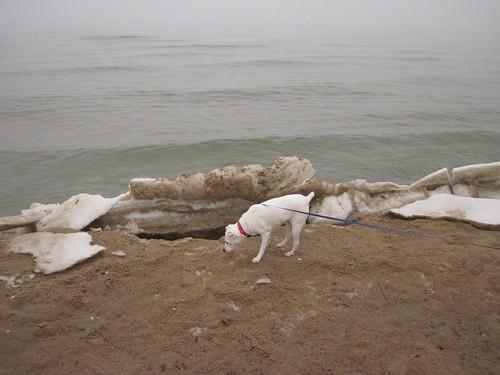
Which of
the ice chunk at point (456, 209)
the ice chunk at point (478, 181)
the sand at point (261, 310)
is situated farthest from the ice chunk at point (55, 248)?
the ice chunk at point (478, 181)

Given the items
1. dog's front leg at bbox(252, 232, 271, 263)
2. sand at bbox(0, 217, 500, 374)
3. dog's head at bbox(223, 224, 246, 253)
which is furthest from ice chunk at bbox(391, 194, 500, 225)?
dog's head at bbox(223, 224, 246, 253)

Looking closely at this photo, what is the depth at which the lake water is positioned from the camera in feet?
41.6

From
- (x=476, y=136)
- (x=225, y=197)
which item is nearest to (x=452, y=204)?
(x=225, y=197)

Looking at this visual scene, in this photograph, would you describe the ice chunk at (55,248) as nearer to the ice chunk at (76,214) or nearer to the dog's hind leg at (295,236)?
the ice chunk at (76,214)

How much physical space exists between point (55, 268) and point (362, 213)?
4887 millimetres

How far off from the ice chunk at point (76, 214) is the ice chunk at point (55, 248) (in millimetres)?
549

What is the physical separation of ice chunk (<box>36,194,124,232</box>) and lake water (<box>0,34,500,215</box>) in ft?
14.3

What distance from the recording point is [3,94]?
20.0 m

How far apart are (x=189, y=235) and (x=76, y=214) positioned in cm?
188

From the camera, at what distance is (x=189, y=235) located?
680 cm

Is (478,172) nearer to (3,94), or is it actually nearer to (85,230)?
(85,230)

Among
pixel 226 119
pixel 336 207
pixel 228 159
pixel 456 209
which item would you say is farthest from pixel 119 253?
pixel 226 119

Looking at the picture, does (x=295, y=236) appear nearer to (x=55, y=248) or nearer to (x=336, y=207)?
(x=336, y=207)

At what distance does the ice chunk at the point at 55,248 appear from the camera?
5.02 metres
